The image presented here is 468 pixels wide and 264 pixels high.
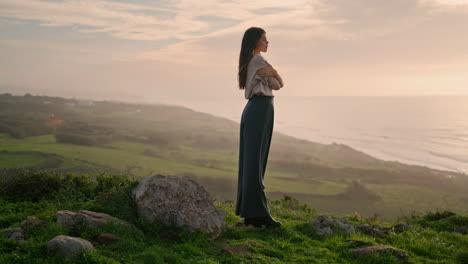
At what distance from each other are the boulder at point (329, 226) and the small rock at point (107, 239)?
14.2 ft

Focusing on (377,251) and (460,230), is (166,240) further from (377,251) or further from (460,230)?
(460,230)

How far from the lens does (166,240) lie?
5.86 metres

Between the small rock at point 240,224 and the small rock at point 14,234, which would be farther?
the small rock at point 240,224

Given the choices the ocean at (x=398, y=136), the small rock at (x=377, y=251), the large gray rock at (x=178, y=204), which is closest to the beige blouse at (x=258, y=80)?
the large gray rock at (x=178, y=204)

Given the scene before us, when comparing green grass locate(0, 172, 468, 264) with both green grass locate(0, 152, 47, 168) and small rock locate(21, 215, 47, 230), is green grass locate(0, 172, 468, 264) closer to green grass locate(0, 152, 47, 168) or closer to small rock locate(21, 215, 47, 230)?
small rock locate(21, 215, 47, 230)

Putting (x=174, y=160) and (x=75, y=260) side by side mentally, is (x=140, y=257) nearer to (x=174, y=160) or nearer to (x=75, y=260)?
(x=75, y=260)

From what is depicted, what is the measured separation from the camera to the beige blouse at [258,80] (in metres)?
6.71

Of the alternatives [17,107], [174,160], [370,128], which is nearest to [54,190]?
[174,160]

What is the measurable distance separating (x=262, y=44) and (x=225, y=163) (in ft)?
157

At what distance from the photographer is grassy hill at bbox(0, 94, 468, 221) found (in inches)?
1385

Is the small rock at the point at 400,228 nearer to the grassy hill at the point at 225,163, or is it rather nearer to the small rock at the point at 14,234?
the grassy hill at the point at 225,163

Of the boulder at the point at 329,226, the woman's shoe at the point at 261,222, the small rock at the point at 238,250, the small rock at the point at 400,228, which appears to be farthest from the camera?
the small rock at the point at 400,228

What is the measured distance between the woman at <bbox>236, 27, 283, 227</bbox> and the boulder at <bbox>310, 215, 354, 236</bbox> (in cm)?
139

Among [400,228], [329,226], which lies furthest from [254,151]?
[400,228]
